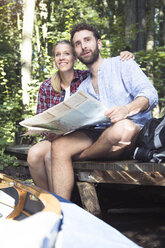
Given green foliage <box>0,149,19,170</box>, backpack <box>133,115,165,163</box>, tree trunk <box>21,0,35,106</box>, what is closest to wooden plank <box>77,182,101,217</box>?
backpack <box>133,115,165,163</box>

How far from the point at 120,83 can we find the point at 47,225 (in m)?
1.90

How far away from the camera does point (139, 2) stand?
11.1 m

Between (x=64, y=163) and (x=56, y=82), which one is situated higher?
(x=56, y=82)

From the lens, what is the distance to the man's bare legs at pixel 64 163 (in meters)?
2.32

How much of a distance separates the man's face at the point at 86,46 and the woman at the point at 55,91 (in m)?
0.24

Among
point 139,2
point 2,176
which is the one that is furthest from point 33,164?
point 139,2

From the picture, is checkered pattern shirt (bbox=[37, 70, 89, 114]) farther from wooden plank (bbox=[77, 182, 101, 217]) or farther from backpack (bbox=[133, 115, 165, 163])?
backpack (bbox=[133, 115, 165, 163])

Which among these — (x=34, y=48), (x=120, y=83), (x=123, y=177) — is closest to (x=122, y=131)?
(x=123, y=177)

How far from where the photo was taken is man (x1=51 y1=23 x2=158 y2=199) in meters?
2.16

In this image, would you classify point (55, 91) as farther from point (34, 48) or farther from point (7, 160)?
point (34, 48)

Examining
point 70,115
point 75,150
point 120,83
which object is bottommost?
point 75,150

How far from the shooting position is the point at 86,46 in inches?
105

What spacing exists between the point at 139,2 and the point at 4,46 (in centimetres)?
537

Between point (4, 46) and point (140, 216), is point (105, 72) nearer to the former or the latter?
point (140, 216)
